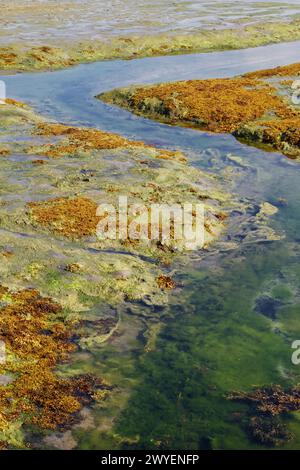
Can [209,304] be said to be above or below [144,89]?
below

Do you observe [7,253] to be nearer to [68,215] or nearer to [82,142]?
[68,215]

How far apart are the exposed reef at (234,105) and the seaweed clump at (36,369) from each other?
70.8 feet

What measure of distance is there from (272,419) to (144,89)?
38.1 m

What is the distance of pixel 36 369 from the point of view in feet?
50.1

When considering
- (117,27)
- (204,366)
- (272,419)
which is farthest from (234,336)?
(117,27)

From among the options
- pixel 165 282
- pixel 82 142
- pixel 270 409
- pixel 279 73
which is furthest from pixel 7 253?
pixel 279 73

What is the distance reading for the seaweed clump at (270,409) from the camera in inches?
513

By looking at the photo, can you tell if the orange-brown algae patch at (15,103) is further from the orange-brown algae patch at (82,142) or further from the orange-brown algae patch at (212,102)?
the orange-brown algae patch at (212,102)

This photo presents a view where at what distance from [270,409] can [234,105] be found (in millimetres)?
31536

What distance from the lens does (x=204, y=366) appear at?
15594mm

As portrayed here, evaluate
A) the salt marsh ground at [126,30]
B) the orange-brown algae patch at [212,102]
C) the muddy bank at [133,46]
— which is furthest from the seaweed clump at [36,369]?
the salt marsh ground at [126,30]

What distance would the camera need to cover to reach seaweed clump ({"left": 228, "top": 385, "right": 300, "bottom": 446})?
13039 millimetres

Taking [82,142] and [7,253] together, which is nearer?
[7,253]
